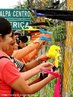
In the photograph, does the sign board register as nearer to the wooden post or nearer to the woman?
the wooden post

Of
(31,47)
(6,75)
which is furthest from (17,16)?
(6,75)

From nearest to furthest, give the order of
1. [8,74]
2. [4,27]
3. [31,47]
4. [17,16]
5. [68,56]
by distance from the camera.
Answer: [8,74]
[4,27]
[68,56]
[31,47]
[17,16]

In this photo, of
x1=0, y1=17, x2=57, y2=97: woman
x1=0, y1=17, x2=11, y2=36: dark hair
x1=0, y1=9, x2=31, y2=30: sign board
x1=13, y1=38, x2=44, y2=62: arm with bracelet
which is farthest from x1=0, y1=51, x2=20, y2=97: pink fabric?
x1=0, y1=9, x2=31, y2=30: sign board

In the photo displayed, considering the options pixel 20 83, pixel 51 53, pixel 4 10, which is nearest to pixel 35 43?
pixel 51 53

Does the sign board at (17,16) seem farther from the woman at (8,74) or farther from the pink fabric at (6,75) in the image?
the pink fabric at (6,75)

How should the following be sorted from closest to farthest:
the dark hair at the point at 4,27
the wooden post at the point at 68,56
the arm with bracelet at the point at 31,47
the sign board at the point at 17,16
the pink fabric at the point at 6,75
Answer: the pink fabric at the point at 6,75, the dark hair at the point at 4,27, the wooden post at the point at 68,56, the arm with bracelet at the point at 31,47, the sign board at the point at 17,16

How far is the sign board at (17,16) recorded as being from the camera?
25.4 feet

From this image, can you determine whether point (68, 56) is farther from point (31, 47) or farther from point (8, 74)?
point (8, 74)

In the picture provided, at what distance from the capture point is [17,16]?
308 inches

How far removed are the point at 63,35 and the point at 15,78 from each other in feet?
3.86

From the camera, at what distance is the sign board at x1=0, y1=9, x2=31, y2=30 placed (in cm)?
774

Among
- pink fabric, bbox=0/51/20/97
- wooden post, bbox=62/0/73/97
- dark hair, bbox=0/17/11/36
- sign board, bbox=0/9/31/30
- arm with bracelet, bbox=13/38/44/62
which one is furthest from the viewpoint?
sign board, bbox=0/9/31/30

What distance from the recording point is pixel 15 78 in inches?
128

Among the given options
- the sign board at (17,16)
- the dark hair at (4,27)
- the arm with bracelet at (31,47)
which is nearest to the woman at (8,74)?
the dark hair at (4,27)
